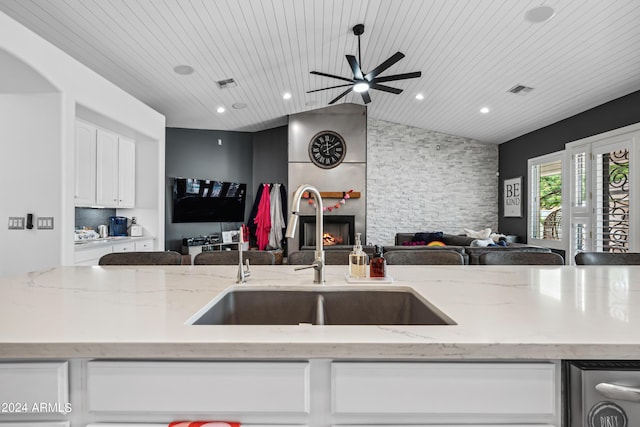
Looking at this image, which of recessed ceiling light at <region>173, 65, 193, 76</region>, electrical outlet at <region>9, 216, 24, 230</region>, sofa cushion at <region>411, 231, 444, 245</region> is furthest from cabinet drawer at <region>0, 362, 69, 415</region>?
sofa cushion at <region>411, 231, 444, 245</region>

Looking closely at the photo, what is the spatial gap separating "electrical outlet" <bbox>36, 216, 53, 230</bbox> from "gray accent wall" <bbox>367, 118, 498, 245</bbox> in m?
5.19

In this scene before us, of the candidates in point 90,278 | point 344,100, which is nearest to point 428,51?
point 344,100

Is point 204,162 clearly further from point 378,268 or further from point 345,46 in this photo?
point 378,268

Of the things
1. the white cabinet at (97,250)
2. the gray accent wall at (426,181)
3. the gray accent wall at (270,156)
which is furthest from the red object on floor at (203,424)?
the gray accent wall at (270,156)

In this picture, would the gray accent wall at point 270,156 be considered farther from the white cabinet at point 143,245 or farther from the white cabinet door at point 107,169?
the white cabinet door at point 107,169

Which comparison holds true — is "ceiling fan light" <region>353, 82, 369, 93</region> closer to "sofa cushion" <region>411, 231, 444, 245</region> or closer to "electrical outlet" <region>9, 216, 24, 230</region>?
"sofa cushion" <region>411, 231, 444, 245</region>

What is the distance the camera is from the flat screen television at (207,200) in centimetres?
608

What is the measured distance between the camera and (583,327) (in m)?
0.78

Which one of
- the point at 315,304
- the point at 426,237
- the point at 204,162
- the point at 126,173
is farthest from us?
the point at 204,162

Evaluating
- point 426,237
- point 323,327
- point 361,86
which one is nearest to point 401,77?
point 361,86

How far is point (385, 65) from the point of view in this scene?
143 inches

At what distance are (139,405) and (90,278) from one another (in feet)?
2.84

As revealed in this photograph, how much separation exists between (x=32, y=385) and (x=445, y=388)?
82cm

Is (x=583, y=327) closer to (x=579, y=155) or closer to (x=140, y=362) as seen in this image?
(x=140, y=362)
